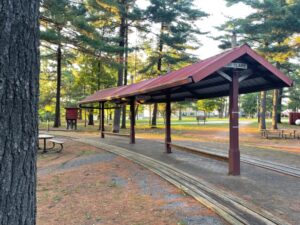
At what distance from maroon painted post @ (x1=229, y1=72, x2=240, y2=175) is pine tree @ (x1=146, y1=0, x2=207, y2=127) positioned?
11290mm

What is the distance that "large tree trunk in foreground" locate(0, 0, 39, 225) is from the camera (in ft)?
5.22

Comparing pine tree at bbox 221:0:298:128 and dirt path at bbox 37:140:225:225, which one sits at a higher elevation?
Answer: pine tree at bbox 221:0:298:128

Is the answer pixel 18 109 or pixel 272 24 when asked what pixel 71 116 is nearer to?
pixel 272 24

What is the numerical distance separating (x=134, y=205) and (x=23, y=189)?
10.9 ft

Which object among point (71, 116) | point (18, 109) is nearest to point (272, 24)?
point (18, 109)

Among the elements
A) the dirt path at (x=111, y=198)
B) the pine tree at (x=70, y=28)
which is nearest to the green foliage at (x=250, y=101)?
the pine tree at (x=70, y=28)

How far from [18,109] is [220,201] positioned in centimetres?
421

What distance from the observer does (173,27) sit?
2192 cm

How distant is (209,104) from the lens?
3506 cm

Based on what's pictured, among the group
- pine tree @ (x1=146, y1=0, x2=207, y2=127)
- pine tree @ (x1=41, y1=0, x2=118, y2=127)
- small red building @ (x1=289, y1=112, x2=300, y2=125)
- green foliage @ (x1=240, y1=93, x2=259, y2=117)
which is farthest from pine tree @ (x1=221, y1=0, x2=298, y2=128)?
green foliage @ (x1=240, y1=93, x2=259, y2=117)

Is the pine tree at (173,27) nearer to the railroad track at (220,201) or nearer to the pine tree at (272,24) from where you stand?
the pine tree at (272,24)

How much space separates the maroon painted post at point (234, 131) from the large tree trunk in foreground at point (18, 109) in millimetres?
6150

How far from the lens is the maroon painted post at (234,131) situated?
7102 mm

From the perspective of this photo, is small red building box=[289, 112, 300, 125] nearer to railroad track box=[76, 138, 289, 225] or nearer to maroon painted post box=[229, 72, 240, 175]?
maroon painted post box=[229, 72, 240, 175]
